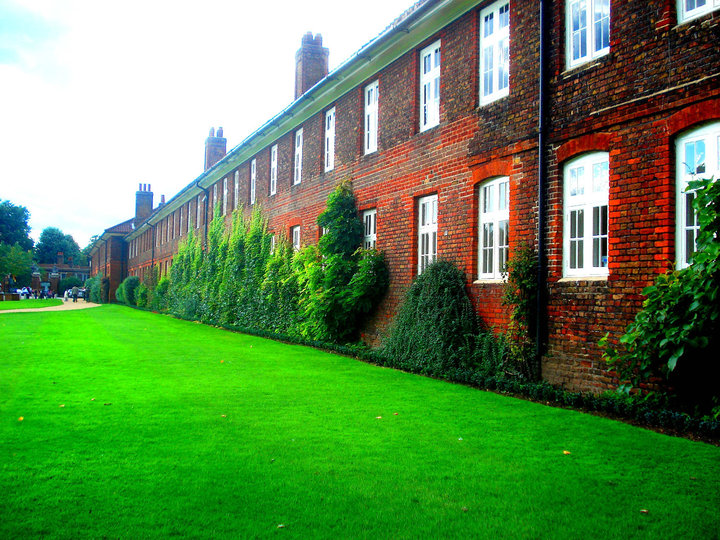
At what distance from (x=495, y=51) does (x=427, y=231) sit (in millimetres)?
3918

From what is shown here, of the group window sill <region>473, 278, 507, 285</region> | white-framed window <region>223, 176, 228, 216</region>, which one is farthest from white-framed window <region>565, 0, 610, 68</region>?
white-framed window <region>223, 176, 228, 216</region>

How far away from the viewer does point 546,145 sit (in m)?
9.95

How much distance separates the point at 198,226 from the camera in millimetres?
35750

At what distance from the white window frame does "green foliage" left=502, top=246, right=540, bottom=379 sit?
1227 cm

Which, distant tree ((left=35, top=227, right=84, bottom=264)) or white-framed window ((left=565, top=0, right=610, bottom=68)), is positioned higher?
distant tree ((left=35, top=227, right=84, bottom=264))

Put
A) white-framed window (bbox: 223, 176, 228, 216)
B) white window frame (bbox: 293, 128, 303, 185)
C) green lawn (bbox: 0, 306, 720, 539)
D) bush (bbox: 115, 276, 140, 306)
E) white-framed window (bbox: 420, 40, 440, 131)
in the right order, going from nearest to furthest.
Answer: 1. green lawn (bbox: 0, 306, 720, 539)
2. white-framed window (bbox: 420, 40, 440, 131)
3. white window frame (bbox: 293, 128, 303, 185)
4. white-framed window (bbox: 223, 176, 228, 216)
5. bush (bbox: 115, 276, 140, 306)

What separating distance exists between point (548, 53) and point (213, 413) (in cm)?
747

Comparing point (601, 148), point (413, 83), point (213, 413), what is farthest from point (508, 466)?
point (413, 83)

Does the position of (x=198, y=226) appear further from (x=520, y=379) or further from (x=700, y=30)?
→ (x=700, y=30)

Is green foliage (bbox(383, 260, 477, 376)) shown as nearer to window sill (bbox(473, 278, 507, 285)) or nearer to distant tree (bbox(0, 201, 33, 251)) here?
window sill (bbox(473, 278, 507, 285))

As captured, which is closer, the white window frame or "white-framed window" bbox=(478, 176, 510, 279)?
"white-framed window" bbox=(478, 176, 510, 279)

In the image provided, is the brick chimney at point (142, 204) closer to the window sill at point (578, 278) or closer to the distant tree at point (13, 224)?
the distant tree at point (13, 224)

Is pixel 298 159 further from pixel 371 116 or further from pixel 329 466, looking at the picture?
pixel 329 466

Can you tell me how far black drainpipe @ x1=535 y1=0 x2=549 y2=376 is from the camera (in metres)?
9.73
